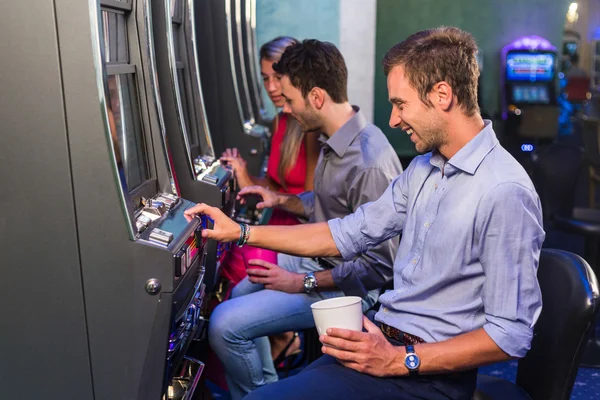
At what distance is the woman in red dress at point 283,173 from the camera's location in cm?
319

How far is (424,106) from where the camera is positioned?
187 centimetres

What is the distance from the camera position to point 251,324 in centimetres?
252

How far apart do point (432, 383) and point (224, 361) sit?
3.11ft

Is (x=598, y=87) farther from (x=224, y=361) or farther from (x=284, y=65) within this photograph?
(x=224, y=361)

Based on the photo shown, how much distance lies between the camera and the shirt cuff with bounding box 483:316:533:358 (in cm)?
171

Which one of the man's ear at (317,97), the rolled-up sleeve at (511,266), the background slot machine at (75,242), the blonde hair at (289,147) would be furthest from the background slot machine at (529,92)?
the background slot machine at (75,242)

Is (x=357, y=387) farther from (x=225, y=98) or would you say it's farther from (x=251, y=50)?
(x=251, y=50)

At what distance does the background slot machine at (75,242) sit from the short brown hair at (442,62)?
0.63 meters

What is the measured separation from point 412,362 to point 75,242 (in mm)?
749

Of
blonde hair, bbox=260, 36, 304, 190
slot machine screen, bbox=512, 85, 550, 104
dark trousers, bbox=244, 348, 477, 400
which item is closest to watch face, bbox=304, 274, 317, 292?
dark trousers, bbox=244, 348, 477, 400

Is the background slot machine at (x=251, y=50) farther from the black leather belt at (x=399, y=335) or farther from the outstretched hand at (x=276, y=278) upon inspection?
the black leather belt at (x=399, y=335)

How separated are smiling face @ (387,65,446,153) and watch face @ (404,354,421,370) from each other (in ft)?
1.58

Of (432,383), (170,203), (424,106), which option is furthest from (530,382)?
(170,203)

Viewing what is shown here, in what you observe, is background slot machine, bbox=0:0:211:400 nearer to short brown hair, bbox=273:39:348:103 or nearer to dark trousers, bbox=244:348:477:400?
dark trousers, bbox=244:348:477:400
